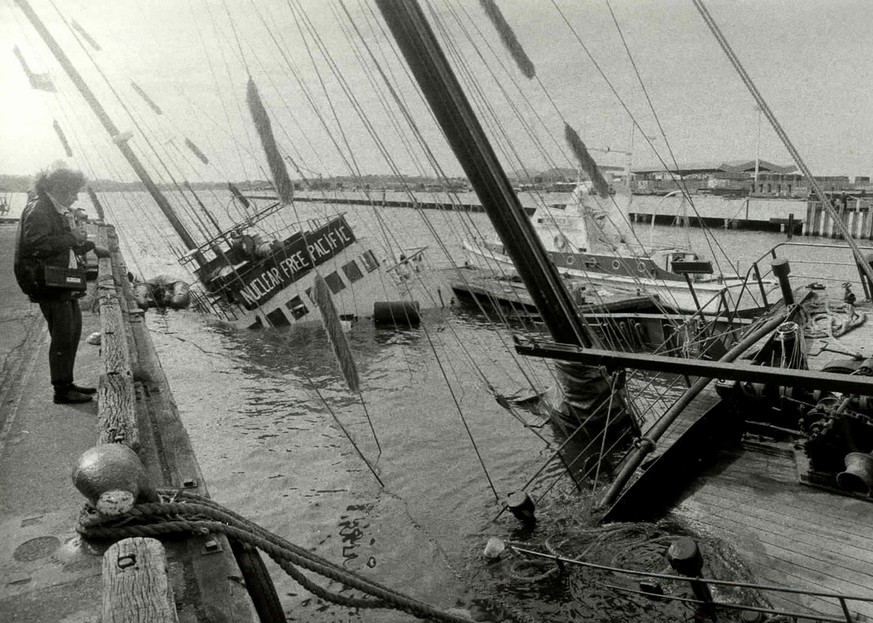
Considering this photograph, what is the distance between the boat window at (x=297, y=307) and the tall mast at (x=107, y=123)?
5252 millimetres

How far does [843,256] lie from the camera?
41.8m

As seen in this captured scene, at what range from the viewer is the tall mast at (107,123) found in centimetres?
2336

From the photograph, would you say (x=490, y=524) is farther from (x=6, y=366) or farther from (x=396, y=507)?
(x=6, y=366)

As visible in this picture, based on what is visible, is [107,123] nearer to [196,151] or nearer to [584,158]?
[196,151]

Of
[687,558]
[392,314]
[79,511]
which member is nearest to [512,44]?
[687,558]

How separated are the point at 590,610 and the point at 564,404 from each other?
2.48 m

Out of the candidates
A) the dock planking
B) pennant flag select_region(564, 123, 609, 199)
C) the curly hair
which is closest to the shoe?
the dock planking

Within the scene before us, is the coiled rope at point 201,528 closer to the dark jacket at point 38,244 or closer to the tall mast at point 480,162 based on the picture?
the dark jacket at point 38,244

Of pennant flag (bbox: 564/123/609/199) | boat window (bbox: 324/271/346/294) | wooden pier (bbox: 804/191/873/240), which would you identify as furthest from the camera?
wooden pier (bbox: 804/191/873/240)

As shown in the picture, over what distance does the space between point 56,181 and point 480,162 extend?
4246mm

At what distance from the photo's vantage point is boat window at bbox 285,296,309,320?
23.8m

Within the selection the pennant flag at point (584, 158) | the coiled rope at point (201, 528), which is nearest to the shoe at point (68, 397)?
the coiled rope at point (201, 528)

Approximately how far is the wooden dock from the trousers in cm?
32

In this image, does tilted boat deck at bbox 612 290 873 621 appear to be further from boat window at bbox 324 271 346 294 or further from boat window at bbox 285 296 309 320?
boat window at bbox 285 296 309 320
